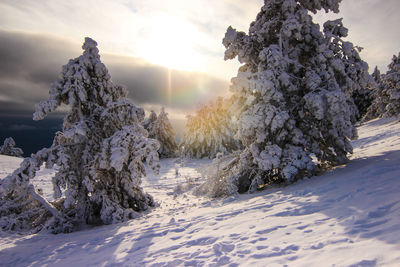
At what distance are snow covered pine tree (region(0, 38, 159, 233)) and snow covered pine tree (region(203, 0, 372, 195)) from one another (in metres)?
3.77

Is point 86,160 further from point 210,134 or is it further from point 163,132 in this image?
point 163,132

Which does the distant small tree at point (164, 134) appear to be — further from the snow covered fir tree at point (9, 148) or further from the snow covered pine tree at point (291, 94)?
the snow covered pine tree at point (291, 94)

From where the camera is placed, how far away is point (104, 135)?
9.68 meters

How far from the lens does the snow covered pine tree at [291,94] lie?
796cm

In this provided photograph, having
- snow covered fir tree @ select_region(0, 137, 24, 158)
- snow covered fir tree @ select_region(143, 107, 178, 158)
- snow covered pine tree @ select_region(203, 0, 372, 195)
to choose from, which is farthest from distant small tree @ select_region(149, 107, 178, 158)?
snow covered pine tree @ select_region(203, 0, 372, 195)

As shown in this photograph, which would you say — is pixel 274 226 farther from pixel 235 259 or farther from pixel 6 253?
pixel 6 253

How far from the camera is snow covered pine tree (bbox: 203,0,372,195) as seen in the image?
796cm

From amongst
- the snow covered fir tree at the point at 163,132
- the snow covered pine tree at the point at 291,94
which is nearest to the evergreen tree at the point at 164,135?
the snow covered fir tree at the point at 163,132

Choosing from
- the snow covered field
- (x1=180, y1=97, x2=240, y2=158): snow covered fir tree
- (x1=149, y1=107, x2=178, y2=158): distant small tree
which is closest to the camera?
the snow covered field

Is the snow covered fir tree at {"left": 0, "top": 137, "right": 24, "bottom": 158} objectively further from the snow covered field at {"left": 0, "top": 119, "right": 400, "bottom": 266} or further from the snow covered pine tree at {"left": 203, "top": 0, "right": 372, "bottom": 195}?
the snow covered pine tree at {"left": 203, "top": 0, "right": 372, "bottom": 195}

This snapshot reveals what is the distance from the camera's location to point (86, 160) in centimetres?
902

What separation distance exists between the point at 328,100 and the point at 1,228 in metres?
12.5

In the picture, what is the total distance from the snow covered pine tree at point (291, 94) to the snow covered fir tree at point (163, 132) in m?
26.7

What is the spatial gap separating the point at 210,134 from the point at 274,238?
89.4 ft
